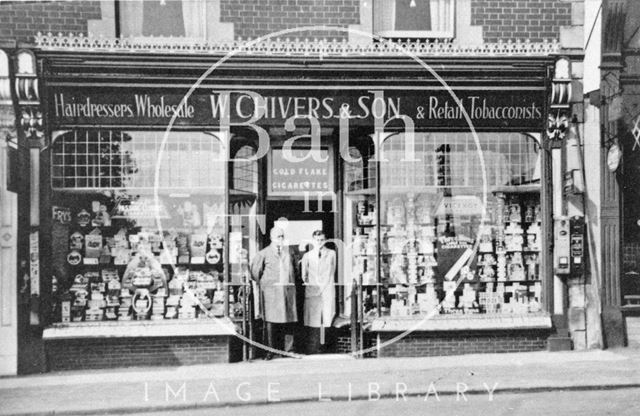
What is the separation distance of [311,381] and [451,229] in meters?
3.54

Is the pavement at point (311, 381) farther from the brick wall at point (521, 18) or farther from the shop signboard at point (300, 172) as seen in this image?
the brick wall at point (521, 18)

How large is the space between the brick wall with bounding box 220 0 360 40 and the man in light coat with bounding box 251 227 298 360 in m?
3.08

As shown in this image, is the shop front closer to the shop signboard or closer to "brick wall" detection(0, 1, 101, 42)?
A: the shop signboard

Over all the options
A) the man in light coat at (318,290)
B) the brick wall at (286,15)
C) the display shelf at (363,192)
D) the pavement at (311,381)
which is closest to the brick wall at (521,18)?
the brick wall at (286,15)

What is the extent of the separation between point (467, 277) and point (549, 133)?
2.60 meters

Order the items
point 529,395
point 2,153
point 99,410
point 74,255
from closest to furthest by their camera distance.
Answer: point 99,410
point 529,395
point 2,153
point 74,255

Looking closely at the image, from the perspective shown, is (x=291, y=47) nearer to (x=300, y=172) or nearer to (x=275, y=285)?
(x=300, y=172)

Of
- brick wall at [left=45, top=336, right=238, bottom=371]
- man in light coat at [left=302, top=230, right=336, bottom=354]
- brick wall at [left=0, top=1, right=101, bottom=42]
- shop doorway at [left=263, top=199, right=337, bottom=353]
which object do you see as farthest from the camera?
shop doorway at [left=263, top=199, right=337, bottom=353]

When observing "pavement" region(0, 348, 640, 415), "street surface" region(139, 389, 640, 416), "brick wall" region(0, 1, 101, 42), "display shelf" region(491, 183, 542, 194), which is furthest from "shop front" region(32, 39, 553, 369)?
"street surface" region(139, 389, 640, 416)

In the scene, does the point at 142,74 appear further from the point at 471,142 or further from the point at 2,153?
the point at 471,142

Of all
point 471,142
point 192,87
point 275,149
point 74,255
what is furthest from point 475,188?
point 74,255

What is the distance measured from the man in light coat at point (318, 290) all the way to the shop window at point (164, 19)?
12.1 feet

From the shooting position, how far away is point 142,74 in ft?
31.4

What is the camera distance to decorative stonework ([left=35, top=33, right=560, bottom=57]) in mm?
9469
